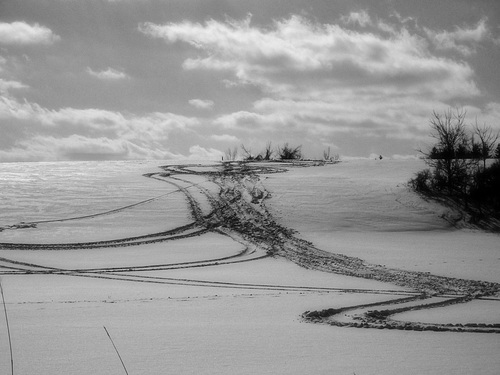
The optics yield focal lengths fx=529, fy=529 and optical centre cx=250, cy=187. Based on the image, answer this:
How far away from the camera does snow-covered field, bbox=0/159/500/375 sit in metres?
6.07

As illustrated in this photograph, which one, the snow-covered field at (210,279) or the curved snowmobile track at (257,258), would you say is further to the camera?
the curved snowmobile track at (257,258)

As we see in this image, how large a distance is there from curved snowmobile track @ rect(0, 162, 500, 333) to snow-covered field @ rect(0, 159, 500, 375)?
0.47ft

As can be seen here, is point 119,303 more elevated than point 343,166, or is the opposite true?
point 343,166

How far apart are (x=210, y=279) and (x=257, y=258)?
3870 millimetres

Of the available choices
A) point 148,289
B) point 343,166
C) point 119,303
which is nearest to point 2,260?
point 148,289

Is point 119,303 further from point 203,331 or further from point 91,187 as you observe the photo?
point 91,187

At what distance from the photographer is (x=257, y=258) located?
1577 centimetres

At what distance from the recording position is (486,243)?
62.4 ft

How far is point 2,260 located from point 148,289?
20.6 ft

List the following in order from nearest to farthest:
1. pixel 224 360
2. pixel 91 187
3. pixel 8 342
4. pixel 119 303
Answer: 1. pixel 224 360
2. pixel 8 342
3. pixel 119 303
4. pixel 91 187

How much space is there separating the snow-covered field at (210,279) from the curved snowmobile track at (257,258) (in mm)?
142

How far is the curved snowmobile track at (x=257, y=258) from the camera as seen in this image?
855 centimetres

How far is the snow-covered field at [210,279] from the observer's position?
19.9ft

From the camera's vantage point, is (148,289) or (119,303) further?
(148,289)
